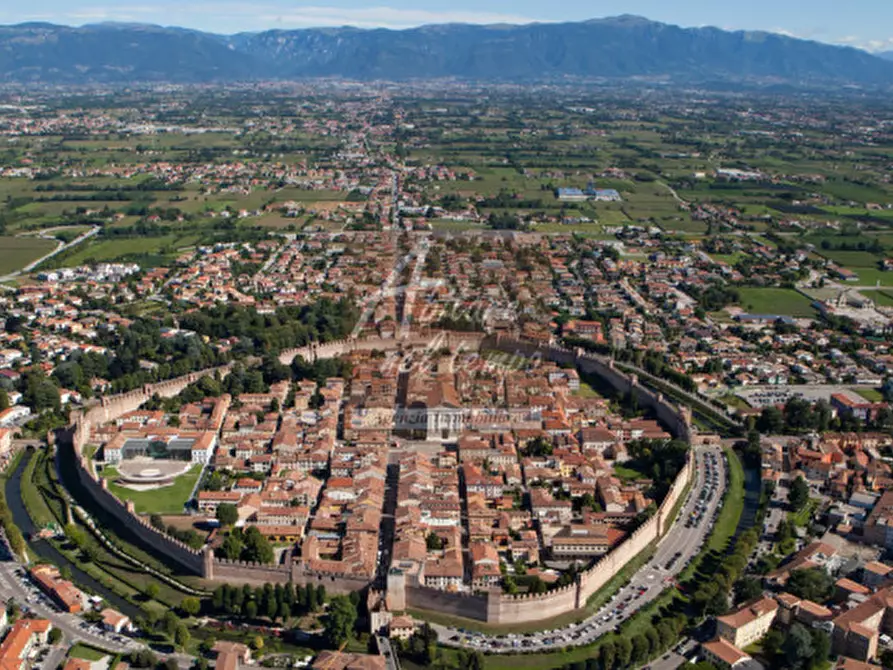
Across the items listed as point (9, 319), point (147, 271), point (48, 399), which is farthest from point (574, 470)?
point (147, 271)

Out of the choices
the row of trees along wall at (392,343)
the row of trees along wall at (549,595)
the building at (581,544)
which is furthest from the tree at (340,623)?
the row of trees along wall at (392,343)

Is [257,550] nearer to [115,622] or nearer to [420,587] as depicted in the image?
[115,622]

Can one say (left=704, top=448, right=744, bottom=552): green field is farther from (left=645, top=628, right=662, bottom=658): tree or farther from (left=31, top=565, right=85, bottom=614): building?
(left=31, top=565, right=85, bottom=614): building

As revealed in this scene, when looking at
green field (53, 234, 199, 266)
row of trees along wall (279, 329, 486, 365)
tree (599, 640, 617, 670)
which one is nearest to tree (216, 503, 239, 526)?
tree (599, 640, 617, 670)

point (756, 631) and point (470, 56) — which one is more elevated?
point (470, 56)

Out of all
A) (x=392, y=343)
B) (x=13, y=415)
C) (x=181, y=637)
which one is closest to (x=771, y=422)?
(x=392, y=343)

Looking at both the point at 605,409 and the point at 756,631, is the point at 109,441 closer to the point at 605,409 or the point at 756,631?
the point at 605,409

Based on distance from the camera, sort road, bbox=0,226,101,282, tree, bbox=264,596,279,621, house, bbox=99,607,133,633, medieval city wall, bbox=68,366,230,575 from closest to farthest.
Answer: house, bbox=99,607,133,633
tree, bbox=264,596,279,621
medieval city wall, bbox=68,366,230,575
road, bbox=0,226,101,282
